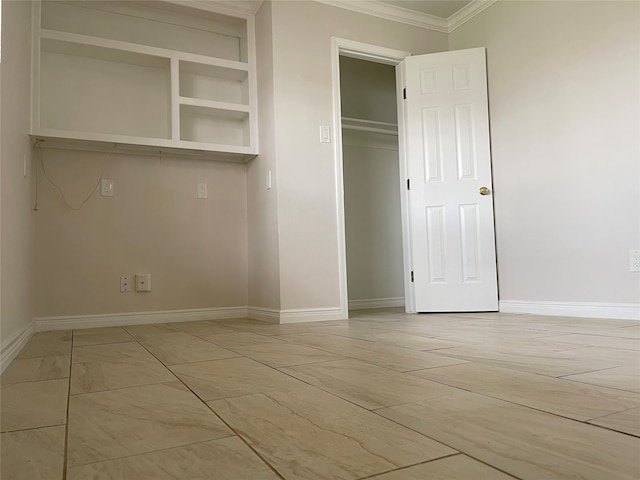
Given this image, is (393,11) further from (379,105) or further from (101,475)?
(101,475)

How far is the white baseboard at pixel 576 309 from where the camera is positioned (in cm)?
264

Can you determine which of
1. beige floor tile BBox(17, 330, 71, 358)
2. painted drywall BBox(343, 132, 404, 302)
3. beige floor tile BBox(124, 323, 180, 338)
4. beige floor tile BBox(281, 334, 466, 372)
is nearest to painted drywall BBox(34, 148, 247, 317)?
beige floor tile BBox(124, 323, 180, 338)

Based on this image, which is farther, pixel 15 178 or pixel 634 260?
pixel 634 260

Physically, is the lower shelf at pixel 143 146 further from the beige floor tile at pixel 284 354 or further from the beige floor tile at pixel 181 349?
the beige floor tile at pixel 284 354

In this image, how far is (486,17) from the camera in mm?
3615

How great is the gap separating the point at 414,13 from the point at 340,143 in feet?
4.39

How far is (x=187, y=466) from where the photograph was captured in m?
0.73

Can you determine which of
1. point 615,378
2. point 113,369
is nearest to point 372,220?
point 113,369

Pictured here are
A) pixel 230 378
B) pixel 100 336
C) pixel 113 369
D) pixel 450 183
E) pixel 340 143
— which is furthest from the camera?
pixel 450 183

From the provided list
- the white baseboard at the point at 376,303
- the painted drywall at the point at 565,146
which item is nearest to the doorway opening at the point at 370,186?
the white baseboard at the point at 376,303

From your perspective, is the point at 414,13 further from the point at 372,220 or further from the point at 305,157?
the point at 372,220

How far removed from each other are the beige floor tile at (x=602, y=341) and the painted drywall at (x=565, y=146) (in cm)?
91

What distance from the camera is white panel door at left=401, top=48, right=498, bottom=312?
349 centimetres

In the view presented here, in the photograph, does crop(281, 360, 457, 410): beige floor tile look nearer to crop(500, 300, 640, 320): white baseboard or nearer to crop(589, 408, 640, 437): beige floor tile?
crop(589, 408, 640, 437): beige floor tile
